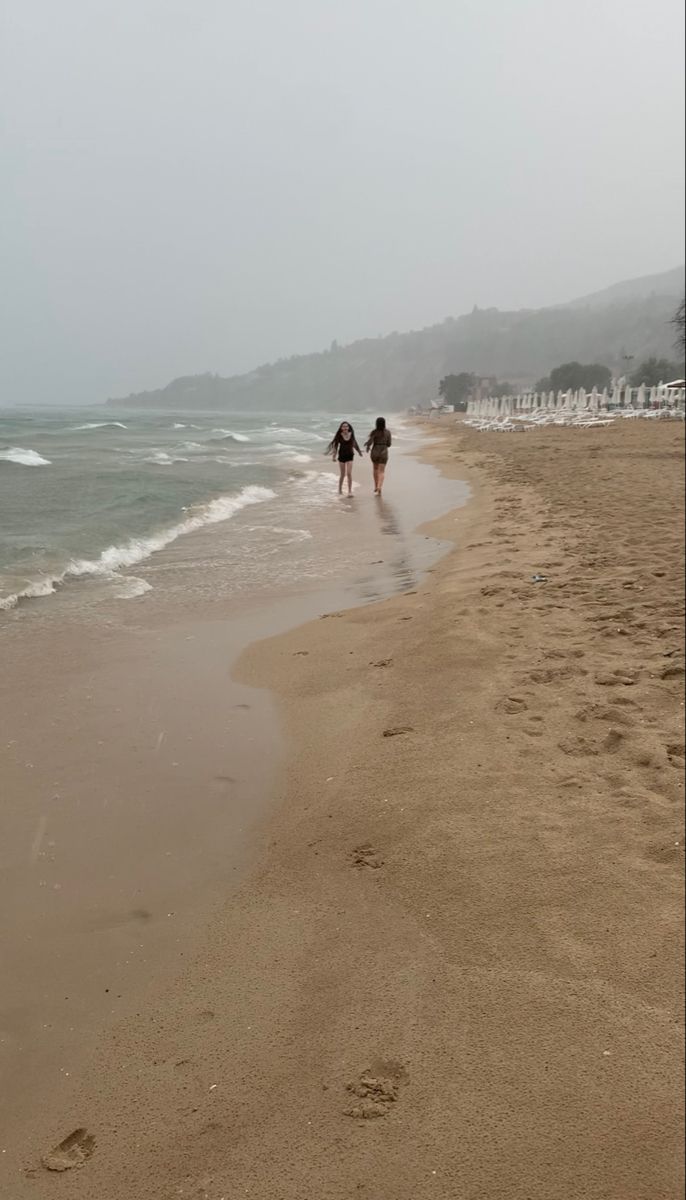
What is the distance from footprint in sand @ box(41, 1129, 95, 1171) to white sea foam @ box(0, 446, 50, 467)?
17.2 meters

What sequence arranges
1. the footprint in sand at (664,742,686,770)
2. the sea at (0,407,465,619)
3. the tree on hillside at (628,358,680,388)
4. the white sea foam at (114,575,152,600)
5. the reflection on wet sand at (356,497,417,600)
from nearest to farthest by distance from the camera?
the footprint in sand at (664,742,686,770) → the white sea foam at (114,575,152,600) → the reflection on wet sand at (356,497,417,600) → the sea at (0,407,465,619) → the tree on hillside at (628,358,680,388)

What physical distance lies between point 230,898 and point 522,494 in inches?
423

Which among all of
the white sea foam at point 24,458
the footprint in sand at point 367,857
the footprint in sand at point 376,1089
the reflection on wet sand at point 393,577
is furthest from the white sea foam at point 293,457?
the footprint in sand at point 376,1089

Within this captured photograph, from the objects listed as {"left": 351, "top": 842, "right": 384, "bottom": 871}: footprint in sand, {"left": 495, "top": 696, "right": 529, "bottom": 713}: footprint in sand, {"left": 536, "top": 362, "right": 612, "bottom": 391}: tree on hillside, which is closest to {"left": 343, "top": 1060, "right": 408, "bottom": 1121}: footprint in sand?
{"left": 351, "top": 842, "right": 384, "bottom": 871}: footprint in sand

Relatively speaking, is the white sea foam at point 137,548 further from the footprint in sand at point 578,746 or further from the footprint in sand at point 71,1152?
the footprint in sand at point 71,1152

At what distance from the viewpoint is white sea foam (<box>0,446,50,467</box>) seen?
17.0m

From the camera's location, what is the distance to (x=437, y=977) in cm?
207

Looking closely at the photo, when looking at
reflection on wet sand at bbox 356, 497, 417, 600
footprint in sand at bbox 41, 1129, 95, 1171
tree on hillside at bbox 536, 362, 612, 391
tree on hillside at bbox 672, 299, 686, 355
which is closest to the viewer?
footprint in sand at bbox 41, 1129, 95, 1171

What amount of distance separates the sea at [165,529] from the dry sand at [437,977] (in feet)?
11.0

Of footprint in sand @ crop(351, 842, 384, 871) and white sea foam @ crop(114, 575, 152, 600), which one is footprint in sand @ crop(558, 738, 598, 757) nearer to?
footprint in sand @ crop(351, 842, 384, 871)

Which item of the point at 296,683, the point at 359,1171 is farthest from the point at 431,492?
the point at 359,1171

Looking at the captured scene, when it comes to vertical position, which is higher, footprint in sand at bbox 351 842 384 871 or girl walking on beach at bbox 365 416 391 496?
girl walking on beach at bbox 365 416 391 496

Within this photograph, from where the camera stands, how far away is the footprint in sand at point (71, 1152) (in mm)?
1561

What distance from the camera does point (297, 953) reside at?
7.12ft
